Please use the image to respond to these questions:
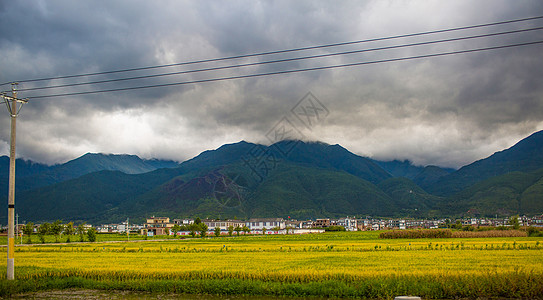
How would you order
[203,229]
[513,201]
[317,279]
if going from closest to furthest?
[317,279]
[203,229]
[513,201]

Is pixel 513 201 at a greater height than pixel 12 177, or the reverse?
pixel 12 177

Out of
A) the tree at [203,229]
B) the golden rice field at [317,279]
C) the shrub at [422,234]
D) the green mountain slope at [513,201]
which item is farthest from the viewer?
the green mountain slope at [513,201]

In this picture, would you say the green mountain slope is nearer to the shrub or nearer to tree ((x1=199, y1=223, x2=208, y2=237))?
the shrub

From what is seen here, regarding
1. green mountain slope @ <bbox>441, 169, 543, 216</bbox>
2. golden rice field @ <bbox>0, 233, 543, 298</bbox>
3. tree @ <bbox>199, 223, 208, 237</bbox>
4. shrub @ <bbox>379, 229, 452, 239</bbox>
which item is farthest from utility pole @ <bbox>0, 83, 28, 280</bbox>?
green mountain slope @ <bbox>441, 169, 543, 216</bbox>

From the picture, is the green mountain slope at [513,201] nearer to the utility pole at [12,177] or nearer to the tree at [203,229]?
the tree at [203,229]

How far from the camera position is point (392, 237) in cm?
7756

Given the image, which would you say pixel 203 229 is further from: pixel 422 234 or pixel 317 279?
pixel 317 279

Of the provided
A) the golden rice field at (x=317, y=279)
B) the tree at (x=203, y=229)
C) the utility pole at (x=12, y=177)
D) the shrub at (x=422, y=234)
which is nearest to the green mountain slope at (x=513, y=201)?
the shrub at (x=422, y=234)

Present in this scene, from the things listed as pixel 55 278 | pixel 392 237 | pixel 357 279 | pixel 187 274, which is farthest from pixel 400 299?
pixel 392 237

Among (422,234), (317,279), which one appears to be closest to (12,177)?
(317,279)

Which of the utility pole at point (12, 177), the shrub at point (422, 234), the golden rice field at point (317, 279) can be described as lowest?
the shrub at point (422, 234)

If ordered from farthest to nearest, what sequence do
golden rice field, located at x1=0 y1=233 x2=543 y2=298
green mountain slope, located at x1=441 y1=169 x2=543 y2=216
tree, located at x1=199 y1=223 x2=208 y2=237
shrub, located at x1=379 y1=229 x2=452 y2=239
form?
green mountain slope, located at x1=441 y1=169 x2=543 y2=216 → tree, located at x1=199 y1=223 x2=208 y2=237 → shrub, located at x1=379 y1=229 x2=452 y2=239 → golden rice field, located at x1=0 y1=233 x2=543 y2=298

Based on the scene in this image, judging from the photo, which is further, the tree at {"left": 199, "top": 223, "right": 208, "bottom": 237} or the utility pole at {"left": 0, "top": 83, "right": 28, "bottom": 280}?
the tree at {"left": 199, "top": 223, "right": 208, "bottom": 237}

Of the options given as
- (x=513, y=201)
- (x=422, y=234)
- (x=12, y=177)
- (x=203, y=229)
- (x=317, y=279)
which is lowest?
(x=422, y=234)
